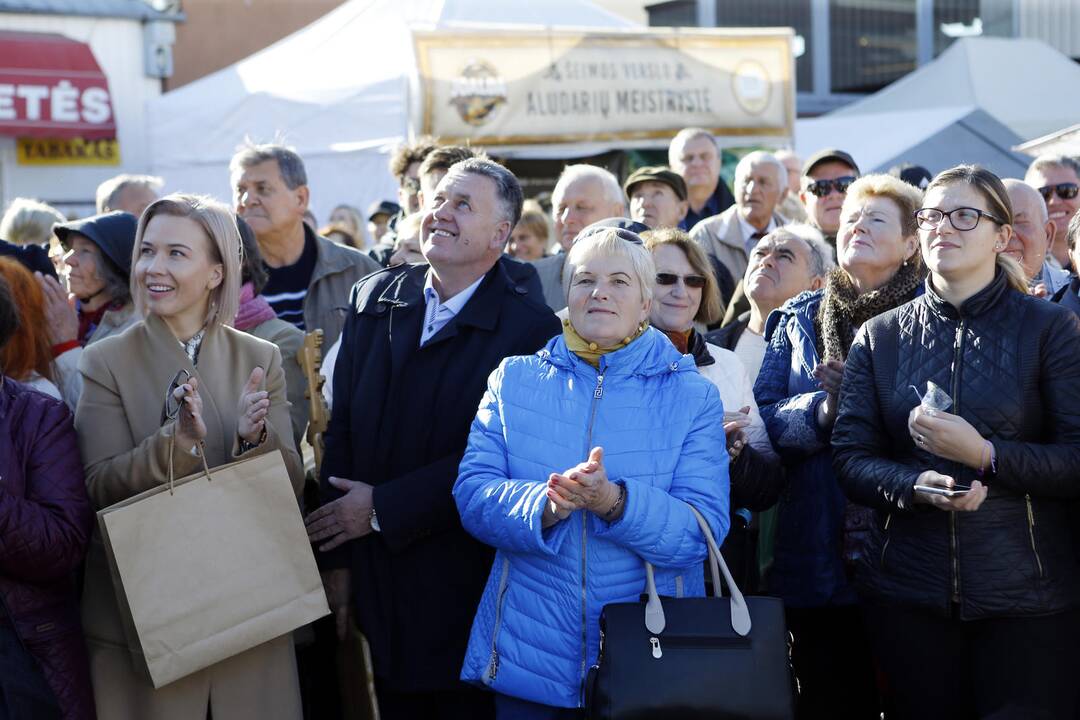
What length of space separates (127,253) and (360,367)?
1210 mm

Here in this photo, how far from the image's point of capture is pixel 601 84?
1003 cm

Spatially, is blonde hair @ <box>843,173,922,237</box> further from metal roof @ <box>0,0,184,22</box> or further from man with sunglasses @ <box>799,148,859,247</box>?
metal roof @ <box>0,0,184,22</box>

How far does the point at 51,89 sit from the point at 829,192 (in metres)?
10.9

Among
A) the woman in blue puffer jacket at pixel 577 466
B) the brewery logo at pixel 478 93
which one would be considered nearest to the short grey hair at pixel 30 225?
the brewery logo at pixel 478 93

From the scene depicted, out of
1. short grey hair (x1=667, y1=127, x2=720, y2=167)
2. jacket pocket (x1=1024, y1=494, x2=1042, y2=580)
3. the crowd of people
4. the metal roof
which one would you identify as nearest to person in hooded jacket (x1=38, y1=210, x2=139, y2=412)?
the crowd of people

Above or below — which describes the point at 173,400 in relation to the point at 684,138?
below

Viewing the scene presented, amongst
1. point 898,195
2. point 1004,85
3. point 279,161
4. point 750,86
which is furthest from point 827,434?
point 1004,85

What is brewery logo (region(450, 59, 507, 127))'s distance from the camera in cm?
→ 930

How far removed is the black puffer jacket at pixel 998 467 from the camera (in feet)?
9.85

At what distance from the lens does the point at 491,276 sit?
3617 millimetres

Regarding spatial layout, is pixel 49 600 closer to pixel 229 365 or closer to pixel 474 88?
pixel 229 365

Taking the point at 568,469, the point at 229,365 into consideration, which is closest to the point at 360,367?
the point at 229,365

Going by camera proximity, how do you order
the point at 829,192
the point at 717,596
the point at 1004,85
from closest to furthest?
the point at 717,596 < the point at 829,192 < the point at 1004,85

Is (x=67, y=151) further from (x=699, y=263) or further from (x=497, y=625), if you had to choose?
(x=497, y=625)
